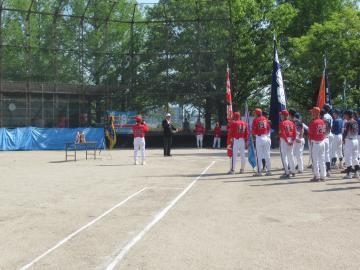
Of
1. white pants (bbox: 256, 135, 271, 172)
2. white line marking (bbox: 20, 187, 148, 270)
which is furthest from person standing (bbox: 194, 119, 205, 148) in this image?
white line marking (bbox: 20, 187, 148, 270)

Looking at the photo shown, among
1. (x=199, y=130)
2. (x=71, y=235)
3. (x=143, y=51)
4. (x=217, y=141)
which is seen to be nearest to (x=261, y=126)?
(x=71, y=235)

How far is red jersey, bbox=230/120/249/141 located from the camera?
17.6 meters

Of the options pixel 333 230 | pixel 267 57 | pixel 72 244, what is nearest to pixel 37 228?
pixel 72 244

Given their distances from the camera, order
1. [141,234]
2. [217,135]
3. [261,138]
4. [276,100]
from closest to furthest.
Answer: [141,234] → [261,138] → [276,100] → [217,135]

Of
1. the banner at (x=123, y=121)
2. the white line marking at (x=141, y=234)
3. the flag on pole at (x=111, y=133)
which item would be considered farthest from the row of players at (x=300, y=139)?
the banner at (x=123, y=121)

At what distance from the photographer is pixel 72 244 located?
24.4ft

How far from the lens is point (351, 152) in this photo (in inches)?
611

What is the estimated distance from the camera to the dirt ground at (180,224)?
661 cm

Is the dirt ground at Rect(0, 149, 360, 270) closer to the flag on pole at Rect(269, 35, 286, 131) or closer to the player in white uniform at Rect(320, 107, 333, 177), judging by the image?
the player in white uniform at Rect(320, 107, 333, 177)

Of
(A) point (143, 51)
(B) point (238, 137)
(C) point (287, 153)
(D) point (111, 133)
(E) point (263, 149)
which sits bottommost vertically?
(C) point (287, 153)

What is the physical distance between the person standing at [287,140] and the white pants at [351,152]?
152 centimetres

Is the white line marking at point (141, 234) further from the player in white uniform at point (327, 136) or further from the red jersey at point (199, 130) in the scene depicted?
the red jersey at point (199, 130)

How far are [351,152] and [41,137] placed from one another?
79.0ft

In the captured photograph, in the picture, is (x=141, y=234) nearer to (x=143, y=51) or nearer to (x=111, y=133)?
(x=111, y=133)
